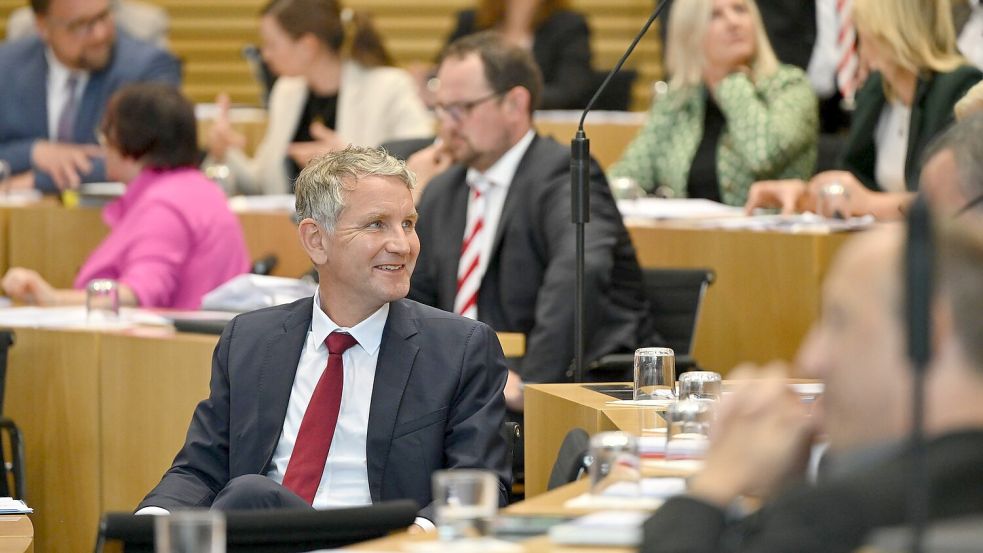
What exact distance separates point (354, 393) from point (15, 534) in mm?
680

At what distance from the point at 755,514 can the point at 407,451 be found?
1.29m

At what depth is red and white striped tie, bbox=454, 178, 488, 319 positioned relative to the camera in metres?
4.46

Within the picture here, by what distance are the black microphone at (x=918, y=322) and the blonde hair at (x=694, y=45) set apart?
168 inches

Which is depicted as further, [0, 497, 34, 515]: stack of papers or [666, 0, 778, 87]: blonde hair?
[666, 0, 778, 87]: blonde hair

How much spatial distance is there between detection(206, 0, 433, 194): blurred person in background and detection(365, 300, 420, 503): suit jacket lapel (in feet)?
11.5

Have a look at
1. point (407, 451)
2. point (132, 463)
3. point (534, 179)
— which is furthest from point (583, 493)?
point (534, 179)

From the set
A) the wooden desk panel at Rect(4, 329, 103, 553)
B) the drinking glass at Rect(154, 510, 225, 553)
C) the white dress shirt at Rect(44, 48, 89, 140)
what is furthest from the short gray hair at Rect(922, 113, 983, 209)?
the white dress shirt at Rect(44, 48, 89, 140)

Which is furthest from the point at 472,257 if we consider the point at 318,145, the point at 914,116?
the point at 318,145

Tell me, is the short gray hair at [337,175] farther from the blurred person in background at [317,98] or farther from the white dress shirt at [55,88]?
the white dress shirt at [55,88]

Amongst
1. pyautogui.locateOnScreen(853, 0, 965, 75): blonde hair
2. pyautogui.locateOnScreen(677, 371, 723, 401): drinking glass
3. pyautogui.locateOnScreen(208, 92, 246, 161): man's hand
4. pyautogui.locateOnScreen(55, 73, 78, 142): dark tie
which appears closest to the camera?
pyautogui.locateOnScreen(677, 371, 723, 401): drinking glass

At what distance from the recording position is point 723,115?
5.76 m

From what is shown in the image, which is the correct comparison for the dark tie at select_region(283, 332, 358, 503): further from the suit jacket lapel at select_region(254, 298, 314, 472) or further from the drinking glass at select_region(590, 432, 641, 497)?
the drinking glass at select_region(590, 432, 641, 497)

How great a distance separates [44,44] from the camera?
263 inches

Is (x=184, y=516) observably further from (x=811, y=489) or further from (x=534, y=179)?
(x=534, y=179)
